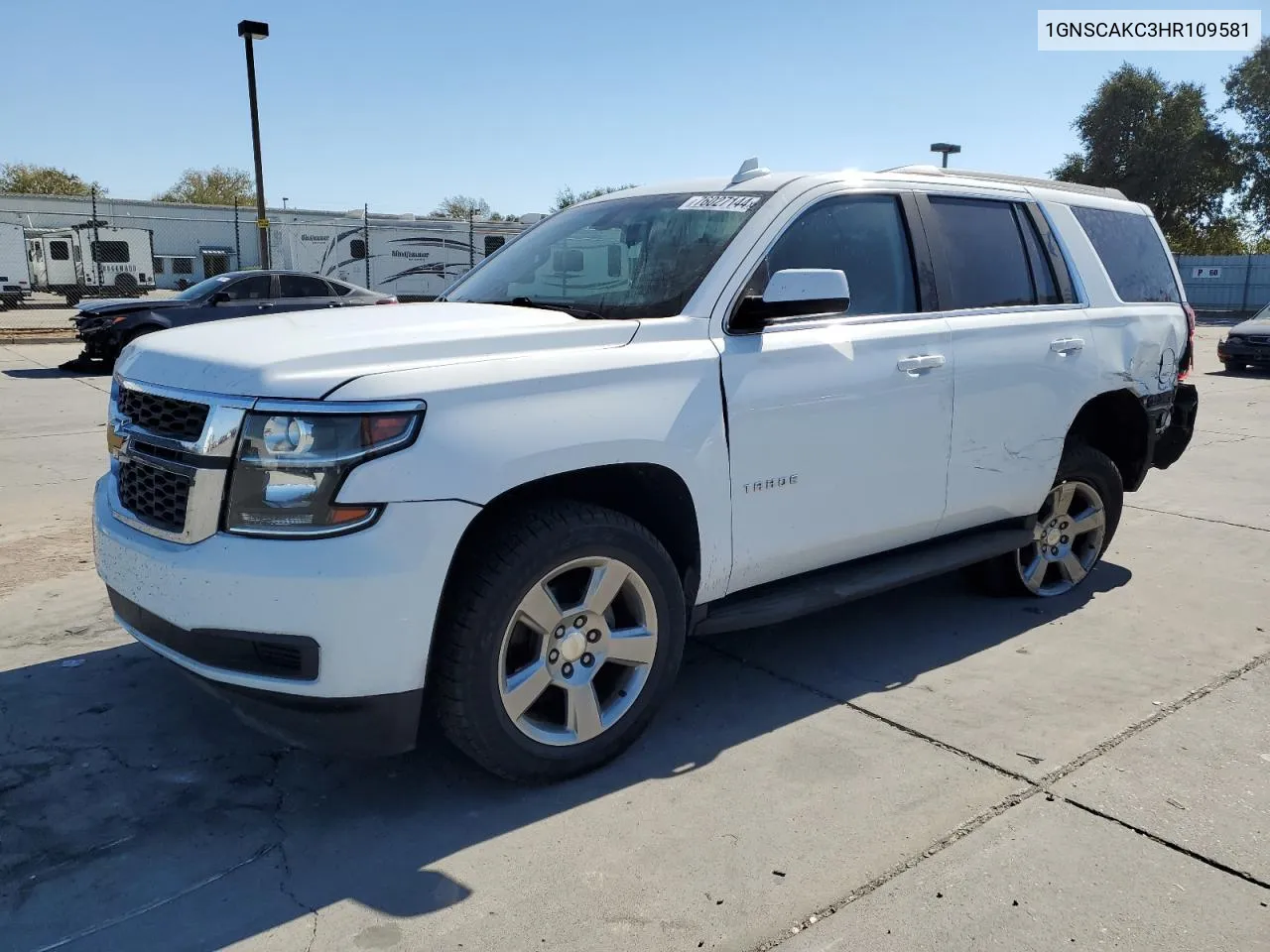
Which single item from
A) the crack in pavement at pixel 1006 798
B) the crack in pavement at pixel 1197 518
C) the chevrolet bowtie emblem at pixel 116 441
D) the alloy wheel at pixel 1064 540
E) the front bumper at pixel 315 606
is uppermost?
the chevrolet bowtie emblem at pixel 116 441

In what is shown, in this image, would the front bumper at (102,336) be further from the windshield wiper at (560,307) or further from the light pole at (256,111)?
the windshield wiper at (560,307)

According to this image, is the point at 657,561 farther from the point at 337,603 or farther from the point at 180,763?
the point at 180,763

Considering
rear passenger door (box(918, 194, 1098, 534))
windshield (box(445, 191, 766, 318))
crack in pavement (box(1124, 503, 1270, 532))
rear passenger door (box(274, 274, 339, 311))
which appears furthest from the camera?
rear passenger door (box(274, 274, 339, 311))

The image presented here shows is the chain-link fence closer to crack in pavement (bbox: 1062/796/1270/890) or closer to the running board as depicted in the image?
the running board

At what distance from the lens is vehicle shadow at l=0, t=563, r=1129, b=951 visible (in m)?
2.56

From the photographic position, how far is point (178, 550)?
275 centimetres

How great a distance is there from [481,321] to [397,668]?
1133 millimetres

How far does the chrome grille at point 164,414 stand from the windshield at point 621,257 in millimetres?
1341

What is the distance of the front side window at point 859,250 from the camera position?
365 centimetres

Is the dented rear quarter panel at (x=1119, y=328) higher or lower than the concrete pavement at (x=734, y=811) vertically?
higher

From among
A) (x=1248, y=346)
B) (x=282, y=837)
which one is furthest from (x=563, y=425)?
(x=1248, y=346)

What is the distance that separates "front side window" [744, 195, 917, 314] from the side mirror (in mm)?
137

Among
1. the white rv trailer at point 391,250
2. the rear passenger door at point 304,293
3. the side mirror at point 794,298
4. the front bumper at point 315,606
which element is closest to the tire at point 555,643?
the front bumper at point 315,606

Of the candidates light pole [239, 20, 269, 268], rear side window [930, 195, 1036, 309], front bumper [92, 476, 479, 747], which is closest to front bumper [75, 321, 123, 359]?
light pole [239, 20, 269, 268]
